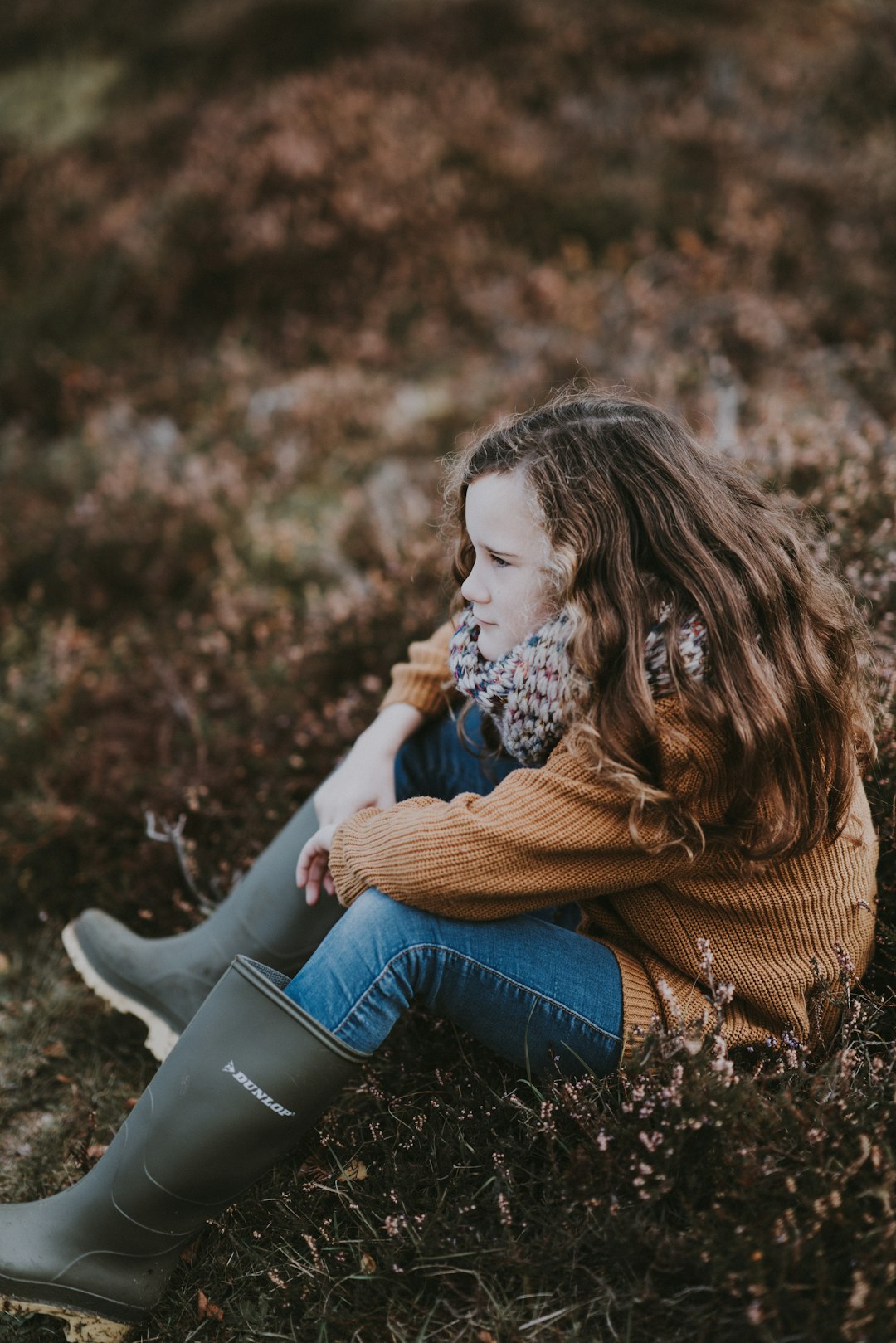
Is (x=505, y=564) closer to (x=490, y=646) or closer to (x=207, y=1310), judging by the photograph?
(x=490, y=646)

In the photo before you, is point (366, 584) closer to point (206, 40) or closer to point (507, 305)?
point (507, 305)

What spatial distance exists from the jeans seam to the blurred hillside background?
130 millimetres

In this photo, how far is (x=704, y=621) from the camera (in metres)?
1.69

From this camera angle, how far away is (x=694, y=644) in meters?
1.68

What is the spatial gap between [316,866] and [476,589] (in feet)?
2.36

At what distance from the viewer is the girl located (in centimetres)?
169

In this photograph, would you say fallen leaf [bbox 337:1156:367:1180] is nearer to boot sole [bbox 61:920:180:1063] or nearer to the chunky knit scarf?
boot sole [bbox 61:920:180:1063]

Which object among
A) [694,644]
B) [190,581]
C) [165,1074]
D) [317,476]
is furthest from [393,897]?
[317,476]

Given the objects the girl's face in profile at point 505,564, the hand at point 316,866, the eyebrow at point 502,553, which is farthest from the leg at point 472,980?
the eyebrow at point 502,553

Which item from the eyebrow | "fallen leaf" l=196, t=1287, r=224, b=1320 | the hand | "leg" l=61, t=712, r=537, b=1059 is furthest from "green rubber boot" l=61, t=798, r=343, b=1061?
the eyebrow

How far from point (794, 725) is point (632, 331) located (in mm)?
3917

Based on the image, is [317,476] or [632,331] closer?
[317,476]

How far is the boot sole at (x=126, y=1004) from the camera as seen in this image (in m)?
2.33

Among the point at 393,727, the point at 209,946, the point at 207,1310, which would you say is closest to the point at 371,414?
the point at 393,727
